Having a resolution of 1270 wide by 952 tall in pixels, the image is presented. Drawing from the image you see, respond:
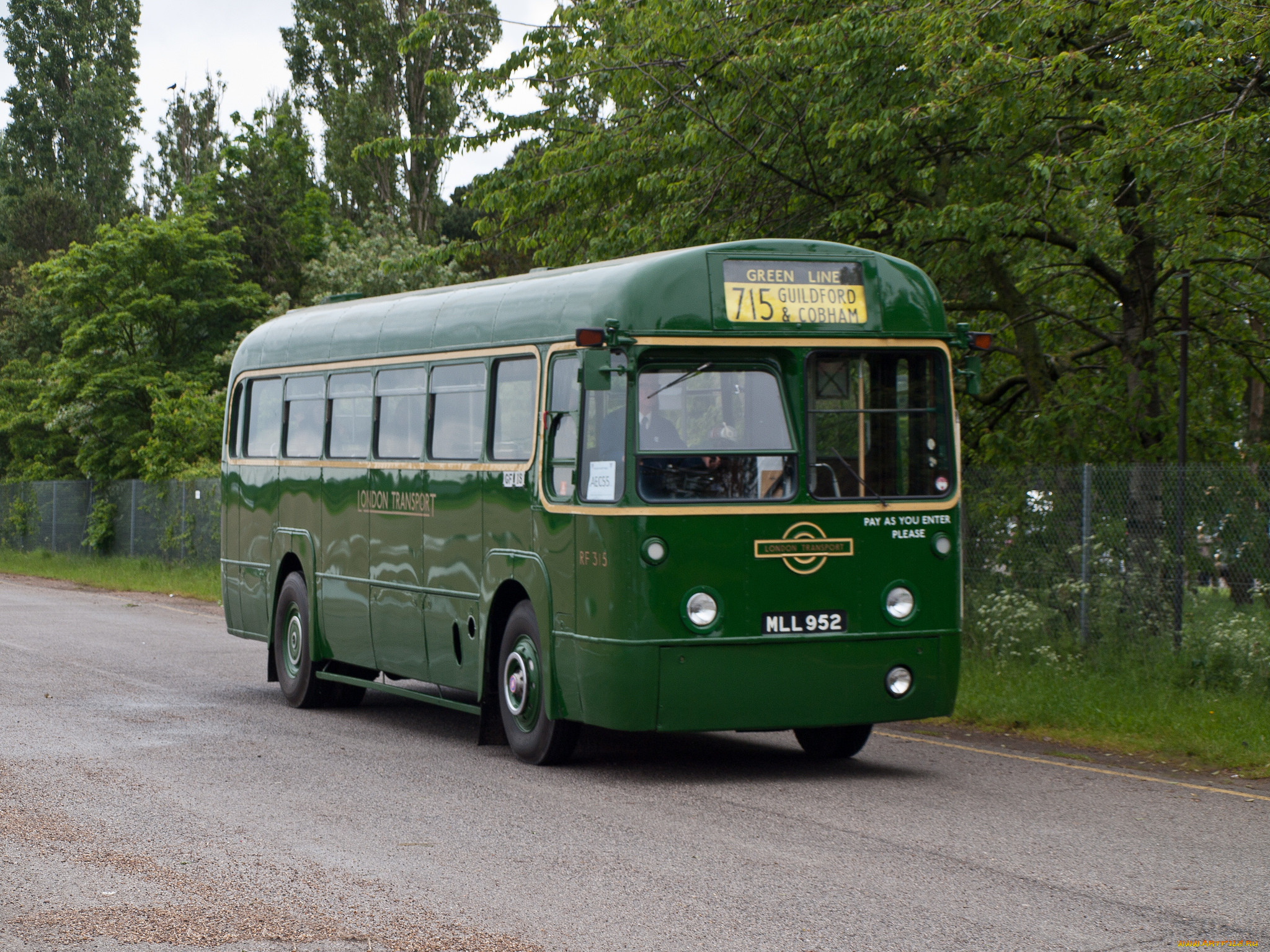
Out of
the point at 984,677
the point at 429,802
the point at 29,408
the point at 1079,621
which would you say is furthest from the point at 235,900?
the point at 29,408

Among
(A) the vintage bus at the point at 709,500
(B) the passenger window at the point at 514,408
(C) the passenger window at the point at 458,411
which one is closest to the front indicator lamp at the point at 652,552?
(A) the vintage bus at the point at 709,500

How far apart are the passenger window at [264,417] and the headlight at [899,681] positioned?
6.56 m

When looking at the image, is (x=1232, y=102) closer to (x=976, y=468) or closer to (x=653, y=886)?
(x=976, y=468)

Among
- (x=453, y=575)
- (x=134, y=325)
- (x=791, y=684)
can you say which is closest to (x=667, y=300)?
(x=791, y=684)

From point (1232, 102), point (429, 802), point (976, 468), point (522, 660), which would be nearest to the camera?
point (429, 802)

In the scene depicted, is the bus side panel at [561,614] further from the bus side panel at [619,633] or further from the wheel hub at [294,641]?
the wheel hub at [294,641]

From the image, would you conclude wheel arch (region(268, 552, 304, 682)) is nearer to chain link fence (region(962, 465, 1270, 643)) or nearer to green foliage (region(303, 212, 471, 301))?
chain link fence (region(962, 465, 1270, 643))

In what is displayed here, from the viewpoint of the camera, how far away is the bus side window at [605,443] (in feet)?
31.5

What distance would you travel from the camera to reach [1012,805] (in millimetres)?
8992

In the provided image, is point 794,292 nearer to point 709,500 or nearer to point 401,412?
point 709,500

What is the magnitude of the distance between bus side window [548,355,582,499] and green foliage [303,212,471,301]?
90.8 feet

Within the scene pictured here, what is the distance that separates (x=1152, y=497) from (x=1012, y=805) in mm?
5896

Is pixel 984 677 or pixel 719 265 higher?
pixel 719 265

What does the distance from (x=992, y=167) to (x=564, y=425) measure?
752cm
